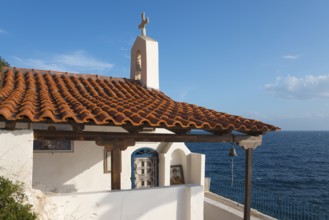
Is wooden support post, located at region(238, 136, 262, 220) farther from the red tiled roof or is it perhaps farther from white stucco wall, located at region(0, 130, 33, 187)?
white stucco wall, located at region(0, 130, 33, 187)

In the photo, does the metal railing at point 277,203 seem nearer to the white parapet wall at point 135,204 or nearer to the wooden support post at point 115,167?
the white parapet wall at point 135,204

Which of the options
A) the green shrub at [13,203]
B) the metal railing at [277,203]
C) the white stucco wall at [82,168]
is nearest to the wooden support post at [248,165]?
the metal railing at [277,203]

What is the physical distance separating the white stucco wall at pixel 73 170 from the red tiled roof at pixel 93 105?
2040 mm

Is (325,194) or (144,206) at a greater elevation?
(144,206)

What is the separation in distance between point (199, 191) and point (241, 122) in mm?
1974

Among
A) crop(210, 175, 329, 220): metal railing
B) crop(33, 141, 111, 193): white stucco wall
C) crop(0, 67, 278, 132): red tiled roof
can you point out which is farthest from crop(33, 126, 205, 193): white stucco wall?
crop(210, 175, 329, 220): metal railing

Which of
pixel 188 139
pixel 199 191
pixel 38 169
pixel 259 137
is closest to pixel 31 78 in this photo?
pixel 38 169

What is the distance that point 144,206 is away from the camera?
573 cm

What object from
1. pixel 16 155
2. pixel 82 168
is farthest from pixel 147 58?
pixel 16 155

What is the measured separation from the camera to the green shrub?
3.73m

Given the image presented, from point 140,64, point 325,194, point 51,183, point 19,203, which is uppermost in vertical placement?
point 140,64

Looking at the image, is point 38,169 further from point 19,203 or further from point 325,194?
point 325,194

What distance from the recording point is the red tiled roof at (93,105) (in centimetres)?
492

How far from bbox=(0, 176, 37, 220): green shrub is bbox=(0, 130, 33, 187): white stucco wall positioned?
220mm
